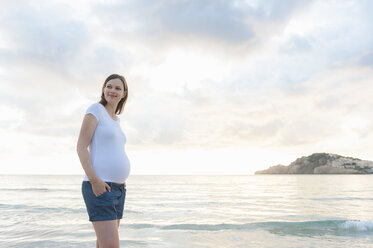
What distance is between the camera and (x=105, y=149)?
2779mm

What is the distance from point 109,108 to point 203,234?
6.41 m

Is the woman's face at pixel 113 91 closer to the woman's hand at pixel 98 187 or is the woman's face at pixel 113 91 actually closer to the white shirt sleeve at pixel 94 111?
the white shirt sleeve at pixel 94 111

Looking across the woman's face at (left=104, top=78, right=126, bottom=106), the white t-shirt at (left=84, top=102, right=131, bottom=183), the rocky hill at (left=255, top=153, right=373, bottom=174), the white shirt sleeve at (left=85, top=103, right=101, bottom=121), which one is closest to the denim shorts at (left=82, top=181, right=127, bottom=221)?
the white t-shirt at (left=84, top=102, right=131, bottom=183)

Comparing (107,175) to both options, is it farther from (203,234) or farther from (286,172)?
(286,172)

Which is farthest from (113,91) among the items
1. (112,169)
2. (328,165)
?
(328,165)

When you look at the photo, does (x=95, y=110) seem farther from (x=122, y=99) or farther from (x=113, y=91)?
(x=122, y=99)

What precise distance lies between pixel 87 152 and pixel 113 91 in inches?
27.2

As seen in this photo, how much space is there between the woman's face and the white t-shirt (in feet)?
0.60

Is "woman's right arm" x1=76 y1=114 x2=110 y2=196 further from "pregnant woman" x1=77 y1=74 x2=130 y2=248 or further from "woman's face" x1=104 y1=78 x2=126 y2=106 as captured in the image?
"woman's face" x1=104 y1=78 x2=126 y2=106

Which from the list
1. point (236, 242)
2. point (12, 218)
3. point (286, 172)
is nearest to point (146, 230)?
point (236, 242)

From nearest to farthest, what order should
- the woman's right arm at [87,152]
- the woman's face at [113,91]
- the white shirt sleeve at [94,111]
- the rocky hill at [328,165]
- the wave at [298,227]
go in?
the woman's right arm at [87,152] → the white shirt sleeve at [94,111] → the woman's face at [113,91] → the wave at [298,227] → the rocky hill at [328,165]

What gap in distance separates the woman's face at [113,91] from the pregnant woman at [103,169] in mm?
30

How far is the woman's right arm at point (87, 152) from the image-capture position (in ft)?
8.50

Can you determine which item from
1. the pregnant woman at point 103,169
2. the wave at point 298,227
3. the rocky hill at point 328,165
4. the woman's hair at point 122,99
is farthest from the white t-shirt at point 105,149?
the rocky hill at point 328,165
